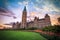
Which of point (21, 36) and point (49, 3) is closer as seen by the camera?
point (21, 36)

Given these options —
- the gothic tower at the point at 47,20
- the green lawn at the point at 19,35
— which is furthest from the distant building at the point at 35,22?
the green lawn at the point at 19,35

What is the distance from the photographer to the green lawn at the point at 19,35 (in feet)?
14.7

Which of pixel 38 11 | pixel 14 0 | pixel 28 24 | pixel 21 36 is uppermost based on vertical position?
pixel 14 0

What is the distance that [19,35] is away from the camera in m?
4.59

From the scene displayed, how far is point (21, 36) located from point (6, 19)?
2.16 feet

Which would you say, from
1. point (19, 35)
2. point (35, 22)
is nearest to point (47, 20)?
point (35, 22)

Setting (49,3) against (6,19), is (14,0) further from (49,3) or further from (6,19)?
(49,3)

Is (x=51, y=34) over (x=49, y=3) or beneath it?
beneath

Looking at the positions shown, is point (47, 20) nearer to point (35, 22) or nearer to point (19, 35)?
point (35, 22)

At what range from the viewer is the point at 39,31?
479 centimetres

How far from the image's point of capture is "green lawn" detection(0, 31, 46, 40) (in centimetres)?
449

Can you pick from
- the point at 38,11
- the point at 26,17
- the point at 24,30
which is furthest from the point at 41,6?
the point at 24,30

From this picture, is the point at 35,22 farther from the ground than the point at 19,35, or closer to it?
farther from the ground

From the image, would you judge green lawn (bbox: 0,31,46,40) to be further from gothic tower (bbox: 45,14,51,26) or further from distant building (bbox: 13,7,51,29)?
gothic tower (bbox: 45,14,51,26)
